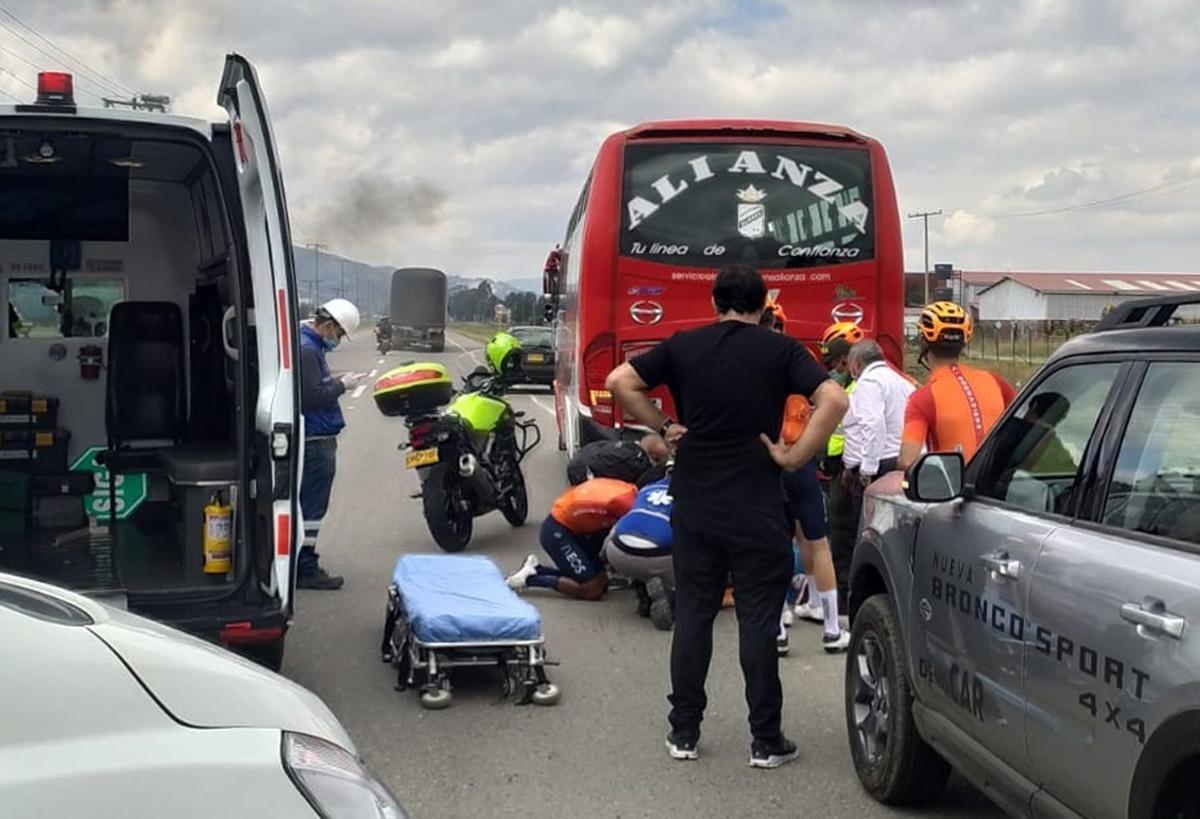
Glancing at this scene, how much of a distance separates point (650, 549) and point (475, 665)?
1.61 meters

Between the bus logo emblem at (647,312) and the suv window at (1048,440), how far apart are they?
614 centimetres

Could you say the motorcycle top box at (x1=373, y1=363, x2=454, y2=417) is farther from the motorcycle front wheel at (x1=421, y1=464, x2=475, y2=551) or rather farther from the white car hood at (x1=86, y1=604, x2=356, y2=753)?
the white car hood at (x1=86, y1=604, x2=356, y2=753)

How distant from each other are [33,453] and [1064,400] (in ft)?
20.2

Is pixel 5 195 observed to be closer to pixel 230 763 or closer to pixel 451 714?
pixel 451 714

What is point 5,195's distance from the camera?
726 cm

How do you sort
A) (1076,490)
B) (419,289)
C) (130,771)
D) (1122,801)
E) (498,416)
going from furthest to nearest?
(419,289)
(498,416)
(1076,490)
(1122,801)
(130,771)

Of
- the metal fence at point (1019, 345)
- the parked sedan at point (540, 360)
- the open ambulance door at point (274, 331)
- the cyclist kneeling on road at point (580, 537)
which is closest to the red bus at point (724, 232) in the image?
the cyclist kneeling on road at point (580, 537)

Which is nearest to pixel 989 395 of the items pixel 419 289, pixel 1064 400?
pixel 1064 400

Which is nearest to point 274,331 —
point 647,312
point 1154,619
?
point 1154,619

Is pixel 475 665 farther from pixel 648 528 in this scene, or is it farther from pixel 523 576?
pixel 523 576

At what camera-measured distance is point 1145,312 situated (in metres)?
3.67

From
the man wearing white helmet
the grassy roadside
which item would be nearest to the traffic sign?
the man wearing white helmet

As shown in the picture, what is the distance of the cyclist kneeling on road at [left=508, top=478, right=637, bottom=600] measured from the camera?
7.78 metres

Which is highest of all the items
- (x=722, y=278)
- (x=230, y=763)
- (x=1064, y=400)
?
(x=722, y=278)
